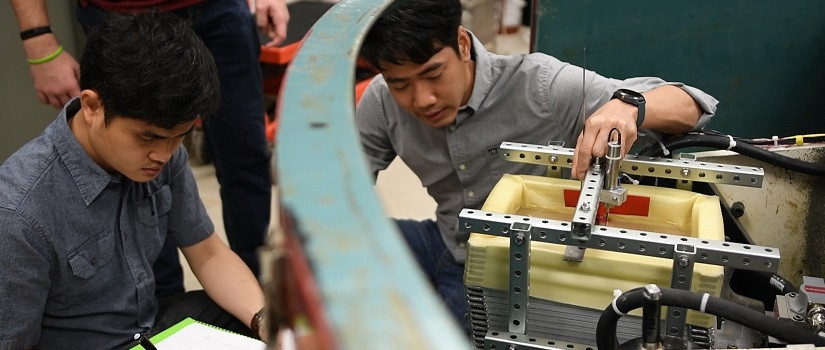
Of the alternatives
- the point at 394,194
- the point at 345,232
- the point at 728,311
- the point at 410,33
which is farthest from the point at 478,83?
the point at 394,194

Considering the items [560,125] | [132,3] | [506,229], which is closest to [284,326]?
[506,229]

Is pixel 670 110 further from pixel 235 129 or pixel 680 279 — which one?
pixel 235 129

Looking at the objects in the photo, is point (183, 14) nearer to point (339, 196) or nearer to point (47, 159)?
point (47, 159)

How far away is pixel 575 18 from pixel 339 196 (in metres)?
1.97

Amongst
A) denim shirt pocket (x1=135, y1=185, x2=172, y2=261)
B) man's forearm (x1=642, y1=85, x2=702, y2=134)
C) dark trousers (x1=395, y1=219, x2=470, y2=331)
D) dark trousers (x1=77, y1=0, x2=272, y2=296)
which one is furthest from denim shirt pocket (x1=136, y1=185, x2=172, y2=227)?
man's forearm (x1=642, y1=85, x2=702, y2=134)

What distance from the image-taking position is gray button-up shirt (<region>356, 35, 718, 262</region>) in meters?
1.66

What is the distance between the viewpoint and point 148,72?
131 centimetres

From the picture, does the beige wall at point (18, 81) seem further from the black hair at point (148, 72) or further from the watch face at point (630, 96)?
the watch face at point (630, 96)

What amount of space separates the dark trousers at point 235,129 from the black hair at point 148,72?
0.56 metres

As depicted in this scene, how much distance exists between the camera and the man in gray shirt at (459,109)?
146cm

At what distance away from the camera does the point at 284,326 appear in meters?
0.47

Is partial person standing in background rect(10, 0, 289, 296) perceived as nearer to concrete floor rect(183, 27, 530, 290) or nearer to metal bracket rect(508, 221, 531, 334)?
concrete floor rect(183, 27, 530, 290)

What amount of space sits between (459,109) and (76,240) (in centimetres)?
76

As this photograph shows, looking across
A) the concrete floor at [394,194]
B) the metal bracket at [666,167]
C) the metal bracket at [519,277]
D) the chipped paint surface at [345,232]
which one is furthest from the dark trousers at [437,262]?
the chipped paint surface at [345,232]
